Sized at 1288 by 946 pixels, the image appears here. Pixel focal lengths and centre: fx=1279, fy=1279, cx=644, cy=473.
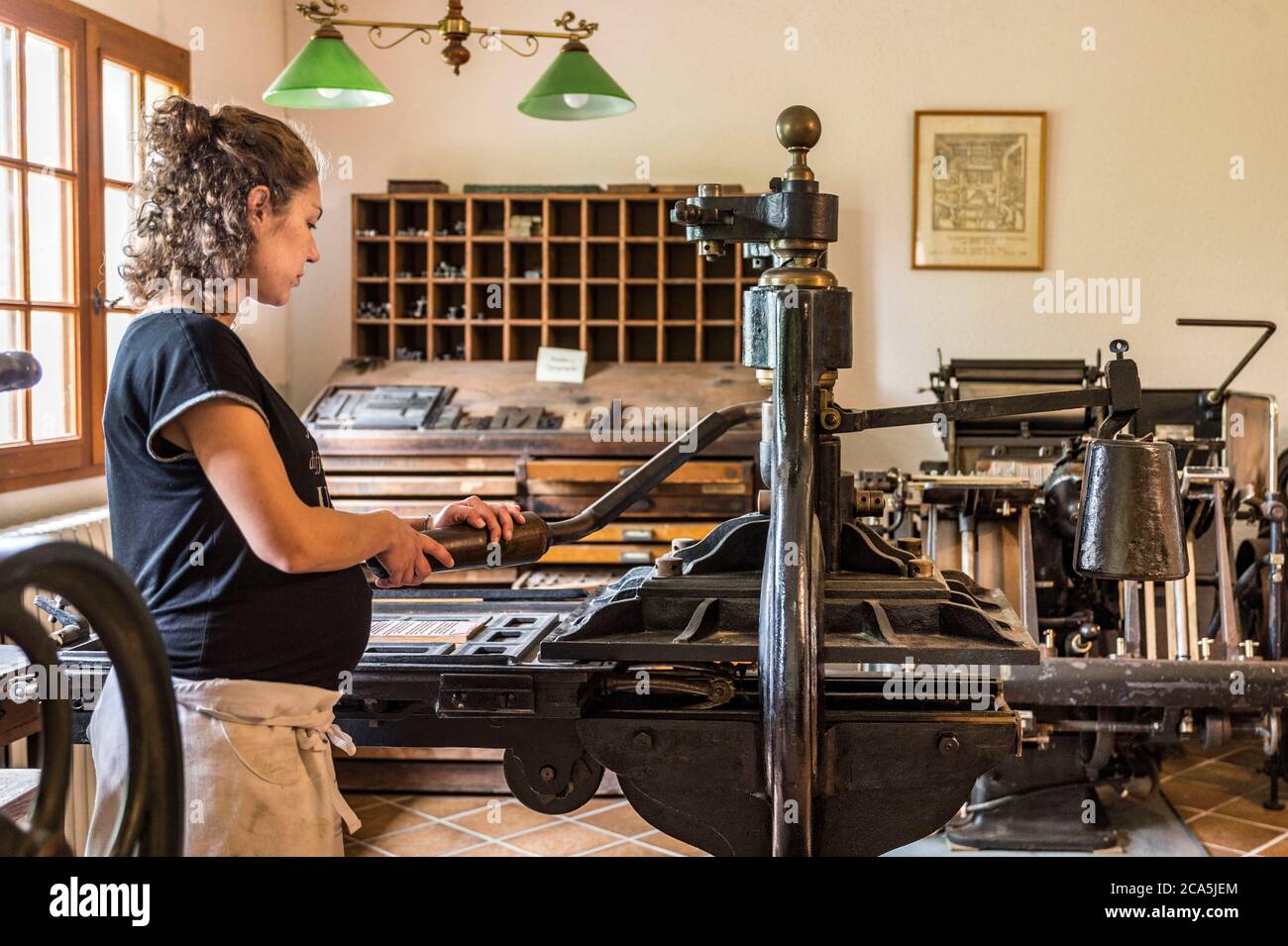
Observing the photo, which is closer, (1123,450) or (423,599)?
(1123,450)

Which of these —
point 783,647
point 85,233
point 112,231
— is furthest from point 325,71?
point 783,647

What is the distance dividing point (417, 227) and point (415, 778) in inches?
98.4

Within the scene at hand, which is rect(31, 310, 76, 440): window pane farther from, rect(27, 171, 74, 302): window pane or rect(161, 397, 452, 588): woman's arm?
rect(161, 397, 452, 588): woman's arm

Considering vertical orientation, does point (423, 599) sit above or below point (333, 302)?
below

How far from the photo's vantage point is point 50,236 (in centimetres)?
403

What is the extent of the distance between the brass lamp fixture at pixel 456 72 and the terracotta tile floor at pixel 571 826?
7.41 feet

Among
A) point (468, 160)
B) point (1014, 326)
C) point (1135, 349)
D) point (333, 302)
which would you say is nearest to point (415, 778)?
point (333, 302)

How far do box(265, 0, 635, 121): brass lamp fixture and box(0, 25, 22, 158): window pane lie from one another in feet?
2.37

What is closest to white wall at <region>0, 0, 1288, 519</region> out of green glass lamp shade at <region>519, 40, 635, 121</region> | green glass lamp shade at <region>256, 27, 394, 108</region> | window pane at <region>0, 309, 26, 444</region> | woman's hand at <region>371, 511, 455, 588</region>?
green glass lamp shade at <region>519, 40, 635, 121</region>

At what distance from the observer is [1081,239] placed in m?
5.75

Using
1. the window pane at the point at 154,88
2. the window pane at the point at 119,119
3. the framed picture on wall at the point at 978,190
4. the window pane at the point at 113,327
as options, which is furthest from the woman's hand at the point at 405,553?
the framed picture on wall at the point at 978,190
